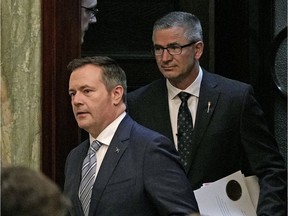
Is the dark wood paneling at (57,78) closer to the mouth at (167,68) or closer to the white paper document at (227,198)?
the mouth at (167,68)

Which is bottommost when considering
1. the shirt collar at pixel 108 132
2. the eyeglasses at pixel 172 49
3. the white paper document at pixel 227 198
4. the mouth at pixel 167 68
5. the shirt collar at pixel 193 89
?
the white paper document at pixel 227 198

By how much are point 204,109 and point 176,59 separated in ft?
0.85

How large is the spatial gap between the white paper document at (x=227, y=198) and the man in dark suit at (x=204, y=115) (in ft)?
0.36

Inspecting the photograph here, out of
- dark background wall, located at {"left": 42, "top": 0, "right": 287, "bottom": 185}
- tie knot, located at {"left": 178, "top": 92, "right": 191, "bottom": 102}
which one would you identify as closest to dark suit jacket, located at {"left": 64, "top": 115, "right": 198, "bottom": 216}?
tie knot, located at {"left": 178, "top": 92, "right": 191, "bottom": 102}

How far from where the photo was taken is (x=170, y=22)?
4.62 m

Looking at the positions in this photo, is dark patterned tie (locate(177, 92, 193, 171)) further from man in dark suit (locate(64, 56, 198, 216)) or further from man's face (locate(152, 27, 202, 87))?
man in dark suit (locate(64, 56, 198, 216))

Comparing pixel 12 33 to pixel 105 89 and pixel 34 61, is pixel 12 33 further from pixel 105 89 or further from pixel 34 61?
pixel 105 89

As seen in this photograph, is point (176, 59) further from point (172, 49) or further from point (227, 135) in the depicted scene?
point (227, 135)

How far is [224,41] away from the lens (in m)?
5.74

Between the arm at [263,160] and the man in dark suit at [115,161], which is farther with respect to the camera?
the arm at [263,160]

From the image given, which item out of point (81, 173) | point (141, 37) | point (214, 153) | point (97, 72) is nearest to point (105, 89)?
point (97, 72)

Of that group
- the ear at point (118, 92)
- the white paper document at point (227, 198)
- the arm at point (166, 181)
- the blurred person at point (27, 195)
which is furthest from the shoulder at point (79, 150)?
the blurred person at point (27, 195)

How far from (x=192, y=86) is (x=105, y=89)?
581mm

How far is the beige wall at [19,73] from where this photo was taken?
4.63m
